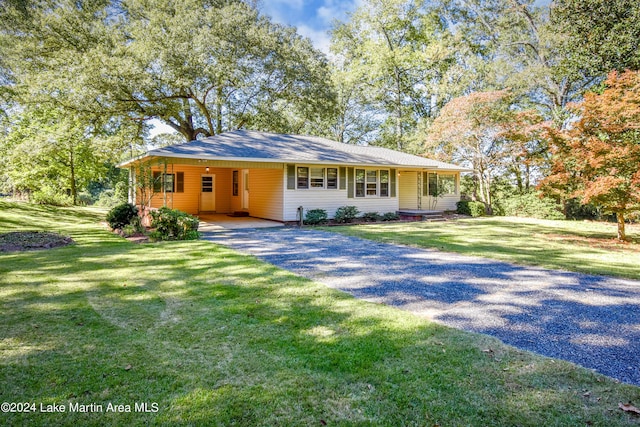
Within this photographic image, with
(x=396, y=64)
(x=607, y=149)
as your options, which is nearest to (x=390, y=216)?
(x=607, y=149)

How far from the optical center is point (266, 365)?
2.95m

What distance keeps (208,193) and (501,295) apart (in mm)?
15721

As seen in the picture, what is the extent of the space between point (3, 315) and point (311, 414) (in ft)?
12.7

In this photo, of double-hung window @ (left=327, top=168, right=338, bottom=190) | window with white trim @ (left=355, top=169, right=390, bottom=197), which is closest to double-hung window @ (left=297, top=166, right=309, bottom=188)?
double-hung window @ (left=327, top=168, right=338, bottom=190)

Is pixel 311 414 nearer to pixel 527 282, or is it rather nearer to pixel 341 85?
pixel 527 282

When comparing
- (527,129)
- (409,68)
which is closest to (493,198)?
(527,129)

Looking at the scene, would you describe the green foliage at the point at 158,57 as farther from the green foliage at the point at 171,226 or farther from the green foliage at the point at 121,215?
the green foliage at the point at 171,226

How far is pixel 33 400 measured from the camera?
246 cm

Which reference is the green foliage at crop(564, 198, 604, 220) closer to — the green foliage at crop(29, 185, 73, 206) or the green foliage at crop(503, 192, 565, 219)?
the green foliage at crop(503, 192, 565, 219)

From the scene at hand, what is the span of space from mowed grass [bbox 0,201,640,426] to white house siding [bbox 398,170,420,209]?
52.6ft

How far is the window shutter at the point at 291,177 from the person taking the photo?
14438mm

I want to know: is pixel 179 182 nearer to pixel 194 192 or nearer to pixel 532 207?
pixel 194 192

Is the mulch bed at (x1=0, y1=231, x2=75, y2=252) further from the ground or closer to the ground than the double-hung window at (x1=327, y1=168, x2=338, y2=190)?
closer to the ground

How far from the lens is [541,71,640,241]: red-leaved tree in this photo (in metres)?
9.42
